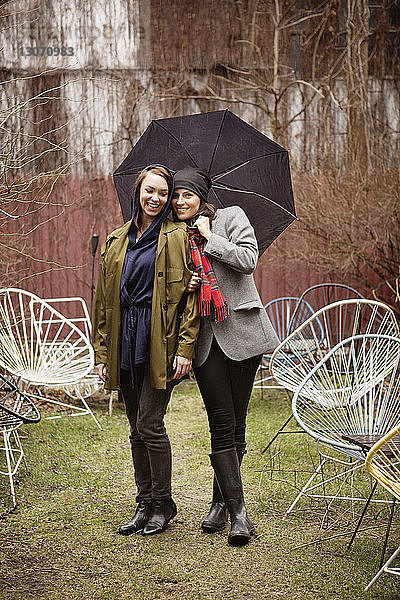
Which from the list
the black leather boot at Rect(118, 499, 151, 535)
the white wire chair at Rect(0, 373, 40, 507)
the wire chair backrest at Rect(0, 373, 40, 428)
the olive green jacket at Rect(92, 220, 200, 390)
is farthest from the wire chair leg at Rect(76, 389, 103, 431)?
the olive green jacket at Rect(92, 220, 200, 390)

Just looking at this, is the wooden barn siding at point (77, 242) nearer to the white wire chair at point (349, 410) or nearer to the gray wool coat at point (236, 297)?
the white wire chair at point (349, 410)

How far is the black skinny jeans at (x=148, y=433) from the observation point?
3309mm

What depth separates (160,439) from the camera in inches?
132

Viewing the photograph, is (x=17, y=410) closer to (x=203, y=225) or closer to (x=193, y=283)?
(x=193, y=283)

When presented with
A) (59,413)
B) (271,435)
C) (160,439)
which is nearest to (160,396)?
(160,439)

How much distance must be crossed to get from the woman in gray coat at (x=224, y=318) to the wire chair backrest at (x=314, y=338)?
586 mm

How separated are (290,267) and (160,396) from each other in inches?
195

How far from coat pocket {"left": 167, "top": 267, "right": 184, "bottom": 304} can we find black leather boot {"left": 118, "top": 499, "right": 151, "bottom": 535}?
1.03m

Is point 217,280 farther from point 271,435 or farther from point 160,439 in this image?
point 271,435

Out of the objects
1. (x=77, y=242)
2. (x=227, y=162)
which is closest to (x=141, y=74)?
(x=77, y=242)

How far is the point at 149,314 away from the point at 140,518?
1034 millimetres

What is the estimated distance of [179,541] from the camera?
3.39 meters

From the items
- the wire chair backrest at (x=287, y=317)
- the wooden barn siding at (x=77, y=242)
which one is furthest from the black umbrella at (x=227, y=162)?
the wooden barn siding at (x=77, y=242)

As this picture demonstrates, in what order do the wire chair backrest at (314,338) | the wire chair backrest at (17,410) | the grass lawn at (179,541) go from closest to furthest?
the grass lawn at (179,541), the wire chair backrest at (17,410), the wire chair backrest at (314,338)
